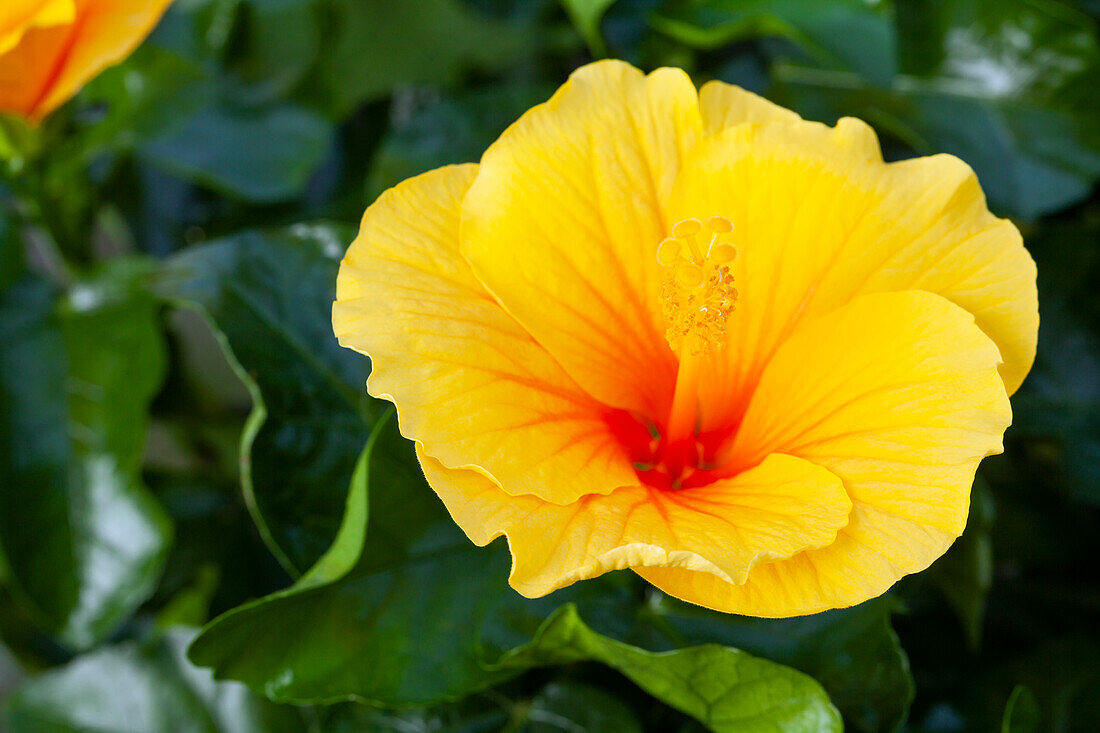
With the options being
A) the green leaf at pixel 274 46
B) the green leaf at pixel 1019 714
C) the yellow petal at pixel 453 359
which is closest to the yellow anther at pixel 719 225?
the yellow petal at pixel 453 359

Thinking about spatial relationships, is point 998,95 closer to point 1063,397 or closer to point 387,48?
point 1063,397

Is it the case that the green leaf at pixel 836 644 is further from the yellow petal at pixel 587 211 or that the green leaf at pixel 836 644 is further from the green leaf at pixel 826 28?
the green leaf at pixel 826 28

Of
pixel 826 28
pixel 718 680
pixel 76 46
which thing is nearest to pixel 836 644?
pixel 718 680

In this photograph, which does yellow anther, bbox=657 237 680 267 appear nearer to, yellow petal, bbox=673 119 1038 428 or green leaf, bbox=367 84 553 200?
yellow petal, bbox=673 119 1038 428

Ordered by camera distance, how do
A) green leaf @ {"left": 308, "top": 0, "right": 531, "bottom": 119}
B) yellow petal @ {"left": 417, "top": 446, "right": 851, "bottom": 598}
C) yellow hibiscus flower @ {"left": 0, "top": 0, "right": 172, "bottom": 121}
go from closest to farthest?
yellow petal @ {"left": 417, "top": 446, "right": 851, "bottom": 598}
yellow hibiscus flower @ {"left": 0, "top": 0, "right": 172, "bottom": 121}
green leaf @ {"left": 308, "top": 0, "right": 531, "bottom": 119}

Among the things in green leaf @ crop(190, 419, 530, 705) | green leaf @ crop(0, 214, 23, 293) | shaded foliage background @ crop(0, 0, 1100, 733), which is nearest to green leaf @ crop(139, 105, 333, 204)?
shaded foliage background @ crop(0, 0, 1100, 733)

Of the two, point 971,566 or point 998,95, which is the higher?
point 998,95

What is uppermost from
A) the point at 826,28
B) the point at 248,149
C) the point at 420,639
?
the point at 826,28
